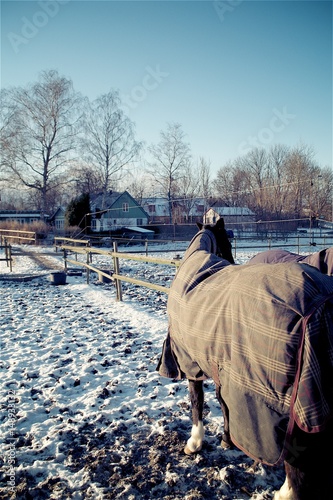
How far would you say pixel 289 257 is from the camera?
2061 mm

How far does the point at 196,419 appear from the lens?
2.14 m

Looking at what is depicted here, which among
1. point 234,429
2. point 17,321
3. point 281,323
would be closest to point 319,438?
point 234,429

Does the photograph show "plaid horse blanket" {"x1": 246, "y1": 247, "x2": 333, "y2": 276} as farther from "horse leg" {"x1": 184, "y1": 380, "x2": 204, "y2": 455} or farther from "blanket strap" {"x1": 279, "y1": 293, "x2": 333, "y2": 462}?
"horse leg" {"x1": 184, "y1": 380, "x2": 204, "y2": 455}

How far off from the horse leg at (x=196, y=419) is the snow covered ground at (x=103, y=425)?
5cm

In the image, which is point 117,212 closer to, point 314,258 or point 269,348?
point 314,258

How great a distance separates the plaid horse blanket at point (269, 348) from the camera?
1116 millimetres

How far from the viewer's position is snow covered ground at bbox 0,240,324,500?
1819 millimetres

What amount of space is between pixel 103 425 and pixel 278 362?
1800mm

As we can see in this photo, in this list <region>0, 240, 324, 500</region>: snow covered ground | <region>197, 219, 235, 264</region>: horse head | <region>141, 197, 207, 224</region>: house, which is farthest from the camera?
<region>141, 197, 207, 224</region>: house

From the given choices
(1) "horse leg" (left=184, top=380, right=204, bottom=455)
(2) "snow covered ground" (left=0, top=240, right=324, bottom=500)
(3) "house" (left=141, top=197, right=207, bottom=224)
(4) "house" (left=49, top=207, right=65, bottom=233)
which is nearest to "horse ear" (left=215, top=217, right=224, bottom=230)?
(1) "horse leg" (left=184, top=380, right=204, bottom=455)

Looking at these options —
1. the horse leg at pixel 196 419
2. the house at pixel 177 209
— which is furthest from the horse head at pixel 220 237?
the house at pixel 177 209

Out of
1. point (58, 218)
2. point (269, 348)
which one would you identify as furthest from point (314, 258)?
point (58, 218)

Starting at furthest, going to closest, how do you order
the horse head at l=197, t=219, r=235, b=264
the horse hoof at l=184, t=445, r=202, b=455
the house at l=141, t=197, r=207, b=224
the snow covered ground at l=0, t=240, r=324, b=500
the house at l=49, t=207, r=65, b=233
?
1. the house at l=49, t=207, r=65, b=233
2. the house at l=141, t=197, r=207, b=224
3. the horse head at l=197, t=219, r=235, b=264
4. the horse hoof at l=184, t=445, r=202, b=455
5. the snow covered ground at l=0, t=240, r=324, b=500

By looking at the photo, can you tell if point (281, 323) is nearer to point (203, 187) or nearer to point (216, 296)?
point (216, 296)
